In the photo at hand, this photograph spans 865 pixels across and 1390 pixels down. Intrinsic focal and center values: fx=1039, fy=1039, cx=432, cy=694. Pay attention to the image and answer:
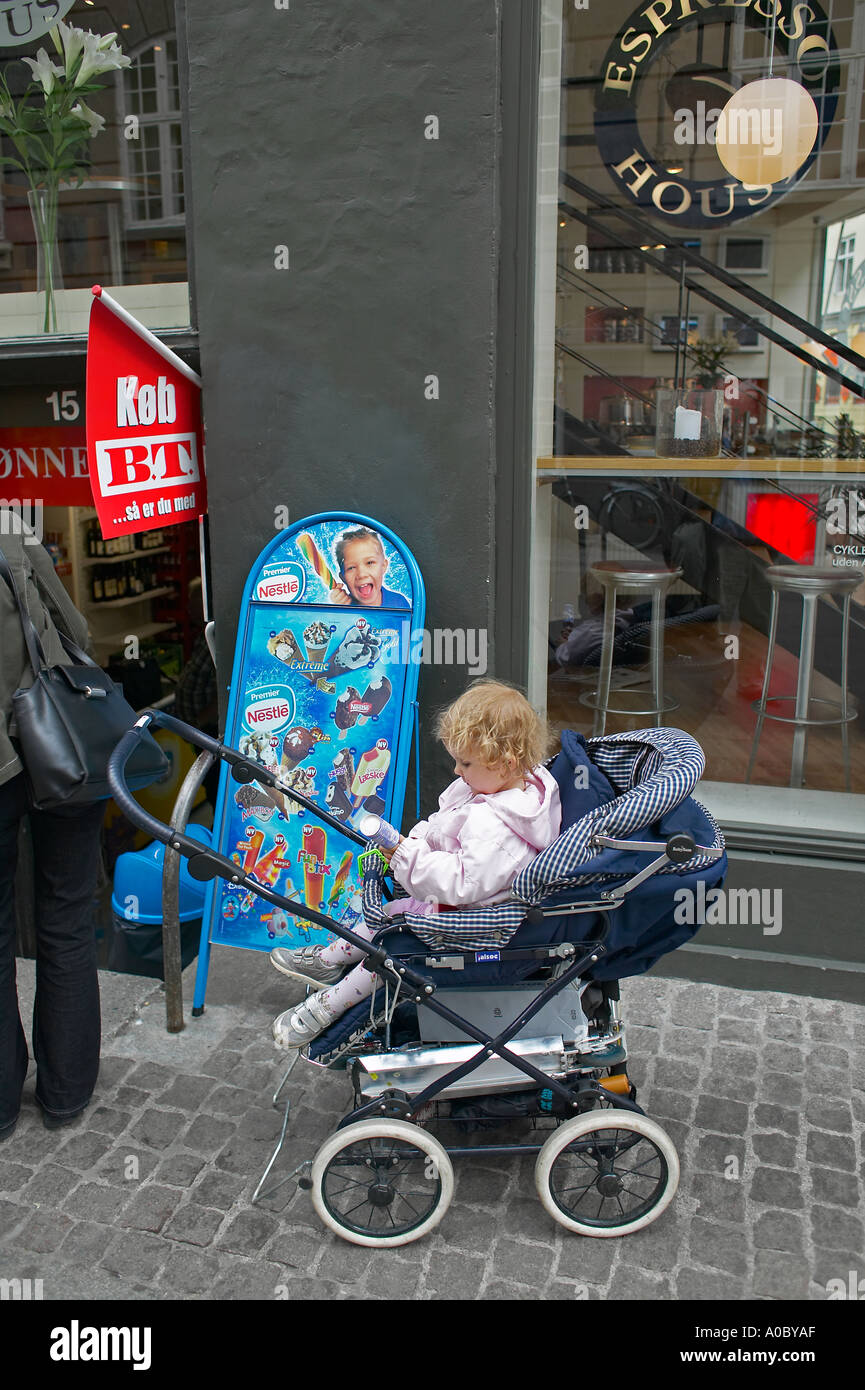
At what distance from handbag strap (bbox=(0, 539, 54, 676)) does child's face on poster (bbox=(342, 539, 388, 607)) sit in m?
1.30

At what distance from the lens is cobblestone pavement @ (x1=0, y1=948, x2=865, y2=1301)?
288 centimetres

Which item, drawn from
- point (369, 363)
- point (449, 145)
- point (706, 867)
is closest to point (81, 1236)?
point (706, 867)

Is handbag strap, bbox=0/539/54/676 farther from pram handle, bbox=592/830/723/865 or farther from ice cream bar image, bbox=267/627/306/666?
pram handle, bbox=592/830/723/865

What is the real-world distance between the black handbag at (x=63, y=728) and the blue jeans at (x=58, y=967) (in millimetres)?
143

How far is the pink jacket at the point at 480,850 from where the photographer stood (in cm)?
285

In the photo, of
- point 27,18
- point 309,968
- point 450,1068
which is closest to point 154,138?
point 27,18

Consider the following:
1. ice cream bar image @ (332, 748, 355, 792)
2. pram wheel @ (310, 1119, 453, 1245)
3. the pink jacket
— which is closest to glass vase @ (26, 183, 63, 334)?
ice cream bar image @ (332, 748, 355, 792)

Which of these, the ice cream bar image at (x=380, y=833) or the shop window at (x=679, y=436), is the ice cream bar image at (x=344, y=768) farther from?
the shop window at (x=679, y=436)

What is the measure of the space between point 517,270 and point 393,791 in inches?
82.3

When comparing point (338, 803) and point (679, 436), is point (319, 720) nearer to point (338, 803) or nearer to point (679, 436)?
point (338, 803)

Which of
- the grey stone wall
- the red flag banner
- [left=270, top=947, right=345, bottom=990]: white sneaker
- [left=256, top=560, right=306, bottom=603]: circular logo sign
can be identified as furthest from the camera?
[left=256, top=560, right=306, bottom=603]: circular logo sign

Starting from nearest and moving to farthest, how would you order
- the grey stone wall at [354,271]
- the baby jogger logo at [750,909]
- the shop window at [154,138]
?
the grey stone wall at [354,271], the baby jogger logo at [750,909], the shop window at [154,138]

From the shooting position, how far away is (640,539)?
467 centimetres
